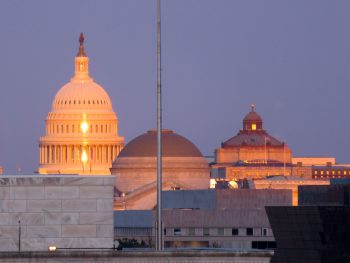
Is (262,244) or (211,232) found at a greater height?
(211,232)

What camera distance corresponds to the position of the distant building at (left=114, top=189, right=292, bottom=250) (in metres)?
130

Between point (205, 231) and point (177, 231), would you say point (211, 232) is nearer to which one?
point (205, 231)

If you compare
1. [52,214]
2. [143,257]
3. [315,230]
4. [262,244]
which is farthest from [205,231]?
[143,257]

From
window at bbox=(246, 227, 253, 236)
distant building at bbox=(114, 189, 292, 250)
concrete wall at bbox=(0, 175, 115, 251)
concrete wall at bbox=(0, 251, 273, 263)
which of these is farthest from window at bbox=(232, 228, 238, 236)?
concrete wall at bbox=(0, 251, 273, 263)

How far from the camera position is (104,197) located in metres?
45.2

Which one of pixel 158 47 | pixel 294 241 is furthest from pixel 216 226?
pixel 158 47

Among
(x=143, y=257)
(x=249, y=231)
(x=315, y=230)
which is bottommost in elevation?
(x=143, y=257)

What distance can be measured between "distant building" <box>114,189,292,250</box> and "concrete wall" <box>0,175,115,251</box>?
2980 inches

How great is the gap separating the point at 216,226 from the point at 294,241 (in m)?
46.2

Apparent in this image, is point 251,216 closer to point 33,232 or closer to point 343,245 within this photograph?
point 343,245

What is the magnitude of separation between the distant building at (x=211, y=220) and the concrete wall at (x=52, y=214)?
75.7 meters

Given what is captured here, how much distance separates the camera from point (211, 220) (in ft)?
446

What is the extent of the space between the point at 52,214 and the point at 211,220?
299ft

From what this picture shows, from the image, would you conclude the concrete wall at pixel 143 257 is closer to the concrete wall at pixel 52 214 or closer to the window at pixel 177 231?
the concrete wall at pixel 52 214
